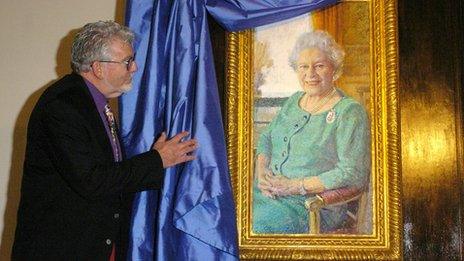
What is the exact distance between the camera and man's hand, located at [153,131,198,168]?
198 centimetres

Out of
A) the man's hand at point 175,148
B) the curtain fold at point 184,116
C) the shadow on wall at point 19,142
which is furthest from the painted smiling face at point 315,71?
the shadow on wall at point 19,142

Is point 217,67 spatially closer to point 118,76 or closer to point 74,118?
point 118,76

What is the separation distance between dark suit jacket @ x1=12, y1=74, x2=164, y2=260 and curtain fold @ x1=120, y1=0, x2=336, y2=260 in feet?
0.58

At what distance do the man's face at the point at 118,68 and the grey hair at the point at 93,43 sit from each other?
0.06 feet

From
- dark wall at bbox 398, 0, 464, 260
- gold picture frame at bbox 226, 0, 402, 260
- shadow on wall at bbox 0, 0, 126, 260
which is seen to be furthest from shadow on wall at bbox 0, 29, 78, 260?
dark wall at bbox 398, 0, 464, 260

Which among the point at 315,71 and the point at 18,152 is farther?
the point at 18,152

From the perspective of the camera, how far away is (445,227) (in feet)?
7.20

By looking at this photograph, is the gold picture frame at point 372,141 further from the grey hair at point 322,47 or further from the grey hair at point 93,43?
the grey hair at point 93,43

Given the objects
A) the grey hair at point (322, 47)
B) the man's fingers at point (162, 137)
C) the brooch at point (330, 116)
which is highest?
the grey hair at point (322, 47)

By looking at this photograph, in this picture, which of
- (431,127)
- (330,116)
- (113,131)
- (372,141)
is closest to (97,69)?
(113,131)

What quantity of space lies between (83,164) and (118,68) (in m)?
0.35

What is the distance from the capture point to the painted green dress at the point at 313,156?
7.29 feet

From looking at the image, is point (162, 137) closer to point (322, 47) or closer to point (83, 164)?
point (83, 164)

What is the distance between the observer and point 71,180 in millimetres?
1818
